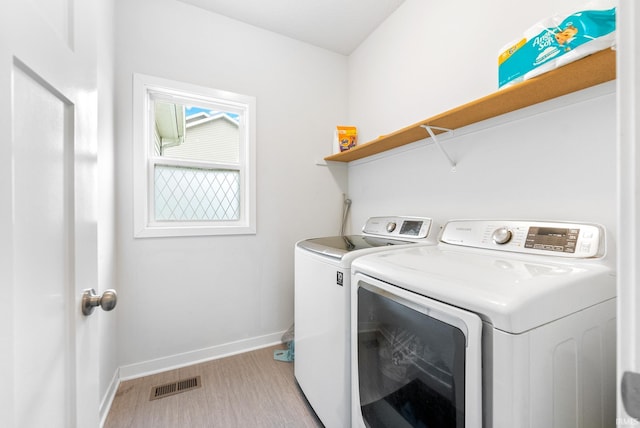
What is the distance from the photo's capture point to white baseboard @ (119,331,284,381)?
184 centimetres

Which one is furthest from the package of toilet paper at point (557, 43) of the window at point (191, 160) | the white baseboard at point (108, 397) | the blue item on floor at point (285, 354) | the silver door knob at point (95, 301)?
the white baseboard at point (108, 397)

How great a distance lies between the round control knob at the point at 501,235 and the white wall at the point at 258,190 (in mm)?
1554

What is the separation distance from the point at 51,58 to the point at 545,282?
4.27 ft

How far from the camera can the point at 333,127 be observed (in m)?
2.60

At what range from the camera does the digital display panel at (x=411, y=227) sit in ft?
5.36

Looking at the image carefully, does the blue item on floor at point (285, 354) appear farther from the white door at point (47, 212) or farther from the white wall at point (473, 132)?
the white door at point (47, 212)

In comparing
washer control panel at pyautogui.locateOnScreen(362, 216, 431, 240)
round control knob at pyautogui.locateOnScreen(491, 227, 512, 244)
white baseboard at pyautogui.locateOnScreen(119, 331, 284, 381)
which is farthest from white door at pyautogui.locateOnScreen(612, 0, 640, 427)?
white baseboard at pyautogui.locateOnScreen(119, 331, 284, 381)

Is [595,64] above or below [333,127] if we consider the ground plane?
below

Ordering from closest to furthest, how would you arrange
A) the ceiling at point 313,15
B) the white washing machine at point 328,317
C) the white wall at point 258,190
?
the white washing machine at point 328,317
the white wall at point 258,190
the ceiling at point 313,15

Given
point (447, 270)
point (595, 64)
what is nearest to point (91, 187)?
point (447, 270)

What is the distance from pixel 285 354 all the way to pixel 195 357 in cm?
70

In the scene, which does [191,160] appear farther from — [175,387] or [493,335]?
[493,335]

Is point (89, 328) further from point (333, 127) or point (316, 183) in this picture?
point (333, 127)

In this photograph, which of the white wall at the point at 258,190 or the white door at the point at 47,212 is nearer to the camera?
the white door at the point at 47,212
